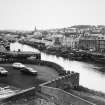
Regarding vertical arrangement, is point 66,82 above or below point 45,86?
below

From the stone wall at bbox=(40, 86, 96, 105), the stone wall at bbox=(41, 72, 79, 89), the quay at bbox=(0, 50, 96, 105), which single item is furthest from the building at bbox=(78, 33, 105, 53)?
the stone wall at bbox=(40, 86, 96, 105)

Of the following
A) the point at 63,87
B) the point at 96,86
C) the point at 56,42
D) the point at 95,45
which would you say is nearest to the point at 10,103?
the point at 63,87

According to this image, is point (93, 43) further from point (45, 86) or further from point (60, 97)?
point (60, 97)

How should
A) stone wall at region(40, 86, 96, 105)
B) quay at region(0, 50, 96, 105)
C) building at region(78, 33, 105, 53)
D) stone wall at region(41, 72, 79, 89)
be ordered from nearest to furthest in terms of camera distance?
stone wall at region(40, 86, 96, 105), quay at region(0, 50, 96, 105), stone wall at region(41, 72, 79, 89), building at region(78, 33, 105, 53)

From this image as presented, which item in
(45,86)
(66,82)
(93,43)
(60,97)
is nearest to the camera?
(60,97)

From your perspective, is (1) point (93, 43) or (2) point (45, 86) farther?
(1) point (93, 43)

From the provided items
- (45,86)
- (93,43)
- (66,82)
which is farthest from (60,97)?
(93,43)

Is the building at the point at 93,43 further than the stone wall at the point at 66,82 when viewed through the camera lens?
Yes

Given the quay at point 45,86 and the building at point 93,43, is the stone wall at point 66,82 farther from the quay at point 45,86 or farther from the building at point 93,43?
the building at point 93,43

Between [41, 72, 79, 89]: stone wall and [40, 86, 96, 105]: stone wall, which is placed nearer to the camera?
[40, 86, 96, 105]: stone wall

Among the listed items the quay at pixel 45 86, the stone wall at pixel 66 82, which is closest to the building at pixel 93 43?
the quay at pixel 45 86

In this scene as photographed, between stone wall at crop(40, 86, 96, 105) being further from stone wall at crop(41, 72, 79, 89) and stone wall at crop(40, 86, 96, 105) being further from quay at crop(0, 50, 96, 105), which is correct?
stone wall at crop(41, 72, 79, 89)

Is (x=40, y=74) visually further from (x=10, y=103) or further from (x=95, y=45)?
(x=95, y=45)
